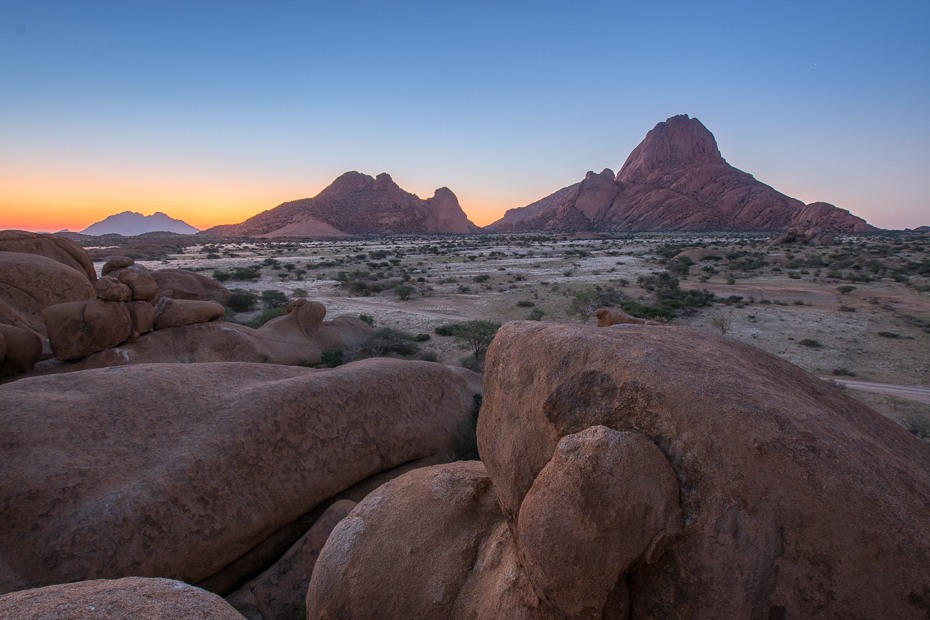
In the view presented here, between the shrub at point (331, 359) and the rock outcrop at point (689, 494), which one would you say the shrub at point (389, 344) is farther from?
the rock outcrop at point (689, 494)

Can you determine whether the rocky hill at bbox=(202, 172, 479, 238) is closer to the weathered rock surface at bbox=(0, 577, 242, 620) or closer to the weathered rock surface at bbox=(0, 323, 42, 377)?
the weathered rock surface at bbox=(0, 323, 42, 377)

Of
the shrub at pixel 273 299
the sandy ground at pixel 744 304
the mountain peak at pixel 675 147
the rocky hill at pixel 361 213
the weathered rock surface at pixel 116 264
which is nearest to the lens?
the weathered rock surface at pixel 116 264

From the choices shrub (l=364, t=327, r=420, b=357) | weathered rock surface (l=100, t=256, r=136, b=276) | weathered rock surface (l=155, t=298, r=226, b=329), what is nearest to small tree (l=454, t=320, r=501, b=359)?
shrub (l=364, t=327, r=420, b=357)

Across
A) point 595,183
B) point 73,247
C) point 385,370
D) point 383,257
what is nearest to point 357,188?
point 595,183

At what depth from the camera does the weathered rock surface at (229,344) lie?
8.19 m

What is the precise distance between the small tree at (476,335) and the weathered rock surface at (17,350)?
30.3 feet

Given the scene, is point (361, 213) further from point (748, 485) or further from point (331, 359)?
point (748, 485)

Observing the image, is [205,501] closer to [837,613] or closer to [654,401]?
[654,401]

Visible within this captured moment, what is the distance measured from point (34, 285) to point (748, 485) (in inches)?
530

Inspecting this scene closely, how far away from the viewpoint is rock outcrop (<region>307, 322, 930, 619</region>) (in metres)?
2.00

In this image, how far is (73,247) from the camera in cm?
1273

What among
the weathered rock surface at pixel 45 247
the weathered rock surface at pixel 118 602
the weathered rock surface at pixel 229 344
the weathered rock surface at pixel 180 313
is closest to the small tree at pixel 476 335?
the weathered rock surface at pixel 229 344

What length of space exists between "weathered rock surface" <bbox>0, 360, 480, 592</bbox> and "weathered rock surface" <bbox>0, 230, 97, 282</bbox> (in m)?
9.38

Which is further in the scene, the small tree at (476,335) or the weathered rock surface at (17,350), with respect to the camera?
the small tree at (476,335)
